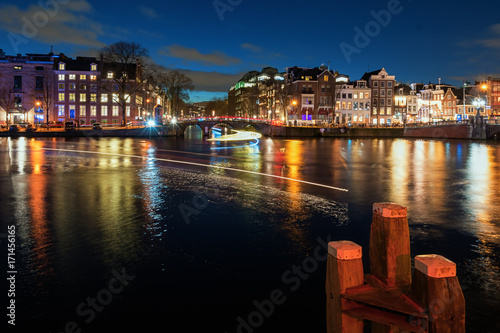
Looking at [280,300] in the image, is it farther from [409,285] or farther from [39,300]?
[39,300]

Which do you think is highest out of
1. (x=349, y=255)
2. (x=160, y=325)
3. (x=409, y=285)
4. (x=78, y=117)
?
(x=78, y=117)

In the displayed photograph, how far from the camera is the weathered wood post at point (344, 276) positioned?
12.3 ft

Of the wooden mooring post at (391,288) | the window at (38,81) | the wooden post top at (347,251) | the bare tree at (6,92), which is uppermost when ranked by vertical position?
the window at (38,81)

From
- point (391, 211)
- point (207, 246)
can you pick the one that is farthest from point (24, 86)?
point (391, 211)

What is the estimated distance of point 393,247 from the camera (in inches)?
161

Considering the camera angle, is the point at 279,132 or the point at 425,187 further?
the point at 279,132

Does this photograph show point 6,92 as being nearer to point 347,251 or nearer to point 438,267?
point 347,251

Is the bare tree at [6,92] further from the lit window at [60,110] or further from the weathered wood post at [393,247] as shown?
the weathered wood post at [393,247]

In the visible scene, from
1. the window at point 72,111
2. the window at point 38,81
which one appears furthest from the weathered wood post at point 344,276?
the window at point 38,81

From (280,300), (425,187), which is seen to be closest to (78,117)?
(425,187)

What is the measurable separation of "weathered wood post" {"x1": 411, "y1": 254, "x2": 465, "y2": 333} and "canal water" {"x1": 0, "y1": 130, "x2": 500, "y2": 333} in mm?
1890

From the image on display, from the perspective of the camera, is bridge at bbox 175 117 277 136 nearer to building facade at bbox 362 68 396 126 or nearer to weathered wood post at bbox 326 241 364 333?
building facade at bbox 362 68 396 126

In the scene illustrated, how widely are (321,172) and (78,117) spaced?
83.2 meters

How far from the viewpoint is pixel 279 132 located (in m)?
87.8
